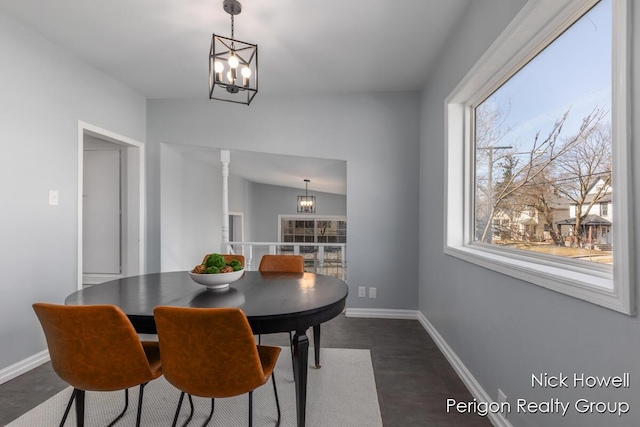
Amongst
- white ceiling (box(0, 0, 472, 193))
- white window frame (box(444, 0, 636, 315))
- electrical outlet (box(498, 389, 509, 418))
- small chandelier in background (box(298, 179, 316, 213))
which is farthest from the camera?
small chandelier in background (box(298, 179, 316, 213))

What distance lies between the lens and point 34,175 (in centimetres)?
245

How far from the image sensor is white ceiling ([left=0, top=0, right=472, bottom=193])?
6.98ft

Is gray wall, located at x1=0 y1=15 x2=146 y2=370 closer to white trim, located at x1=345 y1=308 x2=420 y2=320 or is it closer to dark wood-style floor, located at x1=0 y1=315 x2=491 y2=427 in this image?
dark wood-style floor, located at x1=0 y1=315 x2=491 y2=427

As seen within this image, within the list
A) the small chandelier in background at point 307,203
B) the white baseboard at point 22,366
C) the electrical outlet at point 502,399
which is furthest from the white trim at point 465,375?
the small chandelier in background at point 307,203

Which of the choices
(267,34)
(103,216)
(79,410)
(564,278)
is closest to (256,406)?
(79,410)

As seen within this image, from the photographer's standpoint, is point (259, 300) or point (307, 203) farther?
point (307, 203)

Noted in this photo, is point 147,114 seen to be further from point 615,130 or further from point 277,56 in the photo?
point 615,130

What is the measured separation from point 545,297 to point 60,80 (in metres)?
3.70

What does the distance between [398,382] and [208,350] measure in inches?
58.3

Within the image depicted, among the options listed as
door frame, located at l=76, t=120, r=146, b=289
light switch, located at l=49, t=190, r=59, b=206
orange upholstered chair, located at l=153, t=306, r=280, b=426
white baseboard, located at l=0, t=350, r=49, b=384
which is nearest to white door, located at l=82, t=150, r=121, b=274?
door frame, located at l=76, t=120, r=146, b=289

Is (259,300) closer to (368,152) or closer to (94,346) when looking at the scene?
(94,346)

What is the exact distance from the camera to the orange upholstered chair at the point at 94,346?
1.26 metres

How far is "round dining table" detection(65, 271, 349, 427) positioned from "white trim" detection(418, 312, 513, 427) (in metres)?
1.02

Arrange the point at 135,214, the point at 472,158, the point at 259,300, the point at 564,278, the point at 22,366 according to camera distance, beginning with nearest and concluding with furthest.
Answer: the point at 564,278 → the point at 259,300 → the point at 22,366 → the point at 472,158 → the point at 135,214
